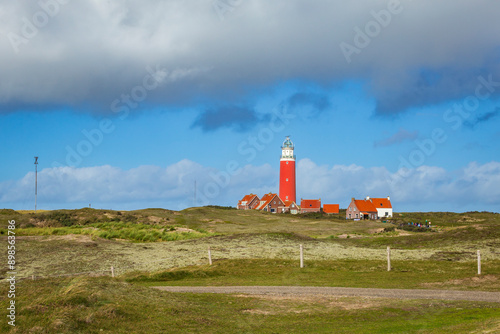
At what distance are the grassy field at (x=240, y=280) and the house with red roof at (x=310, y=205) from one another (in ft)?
228

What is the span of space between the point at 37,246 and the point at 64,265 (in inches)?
284

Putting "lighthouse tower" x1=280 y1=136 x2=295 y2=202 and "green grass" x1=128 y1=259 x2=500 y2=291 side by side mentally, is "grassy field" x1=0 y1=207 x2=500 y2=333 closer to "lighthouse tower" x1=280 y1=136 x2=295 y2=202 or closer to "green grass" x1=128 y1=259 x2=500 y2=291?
"green grass" x1=128 y1=259 x2=500 y2=291

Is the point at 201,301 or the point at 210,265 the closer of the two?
the point at 201,301

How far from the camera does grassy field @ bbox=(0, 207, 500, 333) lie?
55.9 ft

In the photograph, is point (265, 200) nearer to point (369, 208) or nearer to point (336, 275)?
point (369, 208)

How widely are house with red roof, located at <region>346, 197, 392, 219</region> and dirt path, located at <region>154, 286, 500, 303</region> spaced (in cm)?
9378

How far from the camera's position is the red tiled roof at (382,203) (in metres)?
126

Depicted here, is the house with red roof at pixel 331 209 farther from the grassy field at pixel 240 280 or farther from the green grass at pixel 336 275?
the green grass at pixel 336 275

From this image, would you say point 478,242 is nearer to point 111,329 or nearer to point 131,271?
point 131,271

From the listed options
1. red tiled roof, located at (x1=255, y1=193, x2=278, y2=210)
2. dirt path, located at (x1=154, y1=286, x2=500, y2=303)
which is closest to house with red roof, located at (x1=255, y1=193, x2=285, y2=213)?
red tiled roof, located at (x1=255, y1=193, x2=278, y2=210)

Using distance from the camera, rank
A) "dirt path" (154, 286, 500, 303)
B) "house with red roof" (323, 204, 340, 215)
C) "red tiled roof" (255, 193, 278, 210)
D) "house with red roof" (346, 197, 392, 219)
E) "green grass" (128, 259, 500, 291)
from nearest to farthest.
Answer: "dirt path" (154, 286, 500, 303) → "green grass" (128, 259, 500, 291) → "house with red roof" (346, 197, 392, 219) → "red tiled roof" (255, 193, 278, 210) → "house with red roof" (323, 204, 340, 215)

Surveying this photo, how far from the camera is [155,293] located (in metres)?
21.3

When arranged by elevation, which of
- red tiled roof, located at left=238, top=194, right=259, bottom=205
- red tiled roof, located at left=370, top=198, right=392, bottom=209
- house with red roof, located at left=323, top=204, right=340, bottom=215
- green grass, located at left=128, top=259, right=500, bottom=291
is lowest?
green grass, located at left=128, top=259, right=500, bottom=291

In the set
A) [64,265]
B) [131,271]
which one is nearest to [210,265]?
[131,271]
